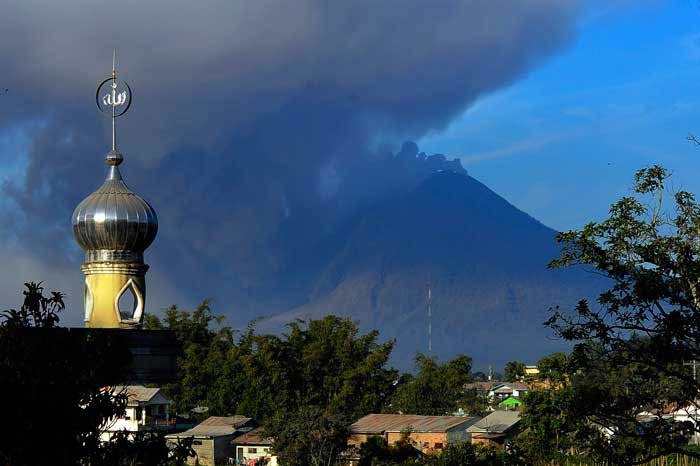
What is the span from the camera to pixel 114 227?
25.8 metres

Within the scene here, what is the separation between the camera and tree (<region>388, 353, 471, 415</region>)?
3430 inches

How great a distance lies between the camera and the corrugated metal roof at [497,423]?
68.9m

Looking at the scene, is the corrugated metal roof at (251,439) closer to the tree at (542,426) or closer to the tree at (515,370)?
the tree at (542,426)

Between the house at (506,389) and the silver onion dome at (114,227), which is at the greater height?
the house at (506,389)

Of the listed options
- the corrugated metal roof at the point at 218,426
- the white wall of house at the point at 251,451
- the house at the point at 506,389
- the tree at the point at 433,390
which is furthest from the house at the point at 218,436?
the house at the point at 506,389

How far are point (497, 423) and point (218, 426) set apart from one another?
1936 centimetres

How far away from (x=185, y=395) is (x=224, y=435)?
14265mm

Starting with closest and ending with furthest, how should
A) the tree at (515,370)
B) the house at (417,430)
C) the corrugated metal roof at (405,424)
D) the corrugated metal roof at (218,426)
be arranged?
1. the house at (417,430)
2. the corrugated metal roof at (405,424)
3. the corrugated metal roof at (218,426)
4. the tree at (515,370)

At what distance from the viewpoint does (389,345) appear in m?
87.0

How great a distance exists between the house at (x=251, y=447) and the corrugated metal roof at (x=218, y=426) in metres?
1.12

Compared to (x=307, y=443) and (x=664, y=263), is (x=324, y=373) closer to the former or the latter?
(x=307, y=443)

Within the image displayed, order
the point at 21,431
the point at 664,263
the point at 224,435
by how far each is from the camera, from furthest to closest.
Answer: the point at 224,435 < the point at 664,263 < the point at 21,431

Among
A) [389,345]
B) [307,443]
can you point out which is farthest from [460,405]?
[307,443]

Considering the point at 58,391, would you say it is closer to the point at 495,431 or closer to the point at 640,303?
the point at 640,303
